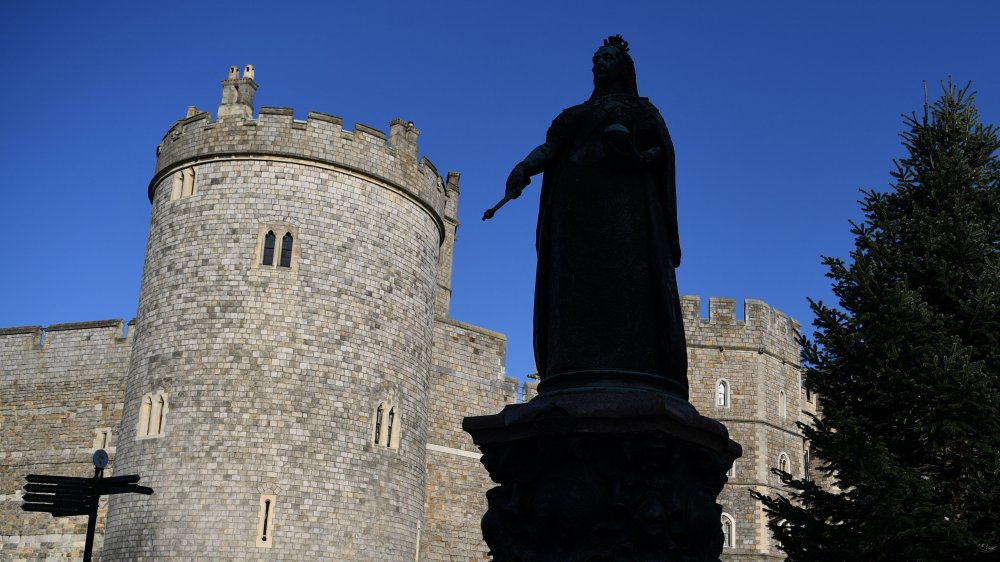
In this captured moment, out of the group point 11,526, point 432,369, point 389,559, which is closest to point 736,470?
point 432,369

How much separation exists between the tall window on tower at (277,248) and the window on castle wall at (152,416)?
3.13 metres

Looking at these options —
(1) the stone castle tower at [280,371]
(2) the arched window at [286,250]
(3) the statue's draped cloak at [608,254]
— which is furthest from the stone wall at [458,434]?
(3) the statue's draped cloak at [608,254]

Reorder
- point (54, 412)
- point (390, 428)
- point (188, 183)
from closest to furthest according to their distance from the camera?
point (390, 428) < point (188, 183) < point (54, 412)

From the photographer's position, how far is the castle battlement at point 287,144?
Result: 70.7ft

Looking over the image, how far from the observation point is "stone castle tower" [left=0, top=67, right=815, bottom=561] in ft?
64.1

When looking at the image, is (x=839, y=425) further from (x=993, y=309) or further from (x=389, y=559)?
(x=389, y=559)

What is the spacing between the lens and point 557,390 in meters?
5.77

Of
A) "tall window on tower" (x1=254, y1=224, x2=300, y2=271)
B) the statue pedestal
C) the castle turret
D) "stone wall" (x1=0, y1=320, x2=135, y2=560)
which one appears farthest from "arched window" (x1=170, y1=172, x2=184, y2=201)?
the statue pedestal

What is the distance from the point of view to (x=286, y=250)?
68.7ft

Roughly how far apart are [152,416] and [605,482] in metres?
16.6

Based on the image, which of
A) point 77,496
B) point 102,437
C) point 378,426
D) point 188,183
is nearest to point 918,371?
point 77,496

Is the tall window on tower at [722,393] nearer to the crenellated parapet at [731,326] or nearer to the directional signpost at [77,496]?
the crenellated parapet at [731,326]

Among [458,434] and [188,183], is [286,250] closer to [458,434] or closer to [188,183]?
[188,183]

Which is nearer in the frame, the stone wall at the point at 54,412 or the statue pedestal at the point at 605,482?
the statue pedestal at the point at 605,482
